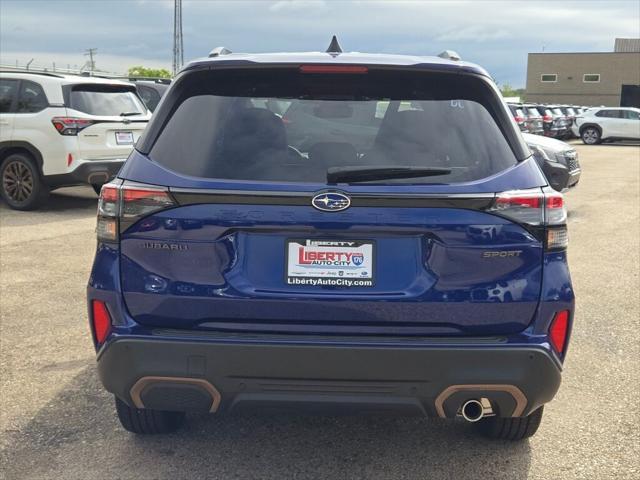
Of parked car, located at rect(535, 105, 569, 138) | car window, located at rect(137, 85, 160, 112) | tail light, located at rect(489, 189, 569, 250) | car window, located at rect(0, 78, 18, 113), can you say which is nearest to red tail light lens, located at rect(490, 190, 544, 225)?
tail light, located at rect(489, 189, 569, 250)

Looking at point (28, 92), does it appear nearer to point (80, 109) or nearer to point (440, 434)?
point (80, 109)

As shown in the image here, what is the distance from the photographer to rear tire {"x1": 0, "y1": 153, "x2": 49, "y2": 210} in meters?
10.7

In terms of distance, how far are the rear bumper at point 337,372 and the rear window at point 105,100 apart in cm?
843

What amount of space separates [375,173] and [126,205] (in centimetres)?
97

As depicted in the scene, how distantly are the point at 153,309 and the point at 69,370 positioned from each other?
1.98 meters

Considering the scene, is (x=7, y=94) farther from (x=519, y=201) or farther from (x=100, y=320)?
(x=519, y=201)

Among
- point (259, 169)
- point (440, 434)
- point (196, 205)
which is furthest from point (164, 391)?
point (440, 434)

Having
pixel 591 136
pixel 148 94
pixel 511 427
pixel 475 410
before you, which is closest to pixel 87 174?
pixel 148 94

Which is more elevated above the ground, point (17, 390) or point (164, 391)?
point (164, 391)

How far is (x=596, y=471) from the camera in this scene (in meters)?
3.39

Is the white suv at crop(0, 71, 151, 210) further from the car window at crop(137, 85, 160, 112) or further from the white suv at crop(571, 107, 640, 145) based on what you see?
the white suv at crop(571, 107, 640, 145)

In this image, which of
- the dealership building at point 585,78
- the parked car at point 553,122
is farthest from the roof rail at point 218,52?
the dealership building at point 585,78

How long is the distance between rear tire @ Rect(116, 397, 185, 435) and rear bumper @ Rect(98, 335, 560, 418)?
62cm

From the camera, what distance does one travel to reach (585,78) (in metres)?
71.4
